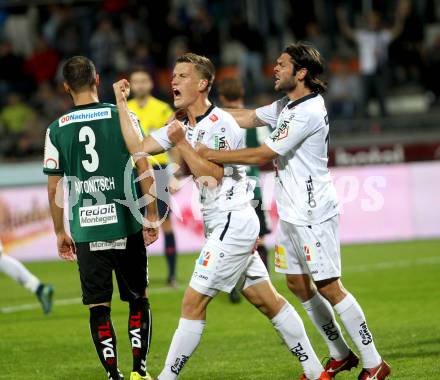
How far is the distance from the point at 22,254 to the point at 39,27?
7.27m

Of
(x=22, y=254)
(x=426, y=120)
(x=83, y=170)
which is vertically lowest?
(x=22, y=254)

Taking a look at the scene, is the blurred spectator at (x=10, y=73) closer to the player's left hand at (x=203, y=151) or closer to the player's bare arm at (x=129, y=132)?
the player's bare arm at (x=129, y=132)

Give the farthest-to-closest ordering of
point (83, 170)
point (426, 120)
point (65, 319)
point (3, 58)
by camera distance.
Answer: point (3, 58), point (426, 120), point (65, 319), point (83, 170)

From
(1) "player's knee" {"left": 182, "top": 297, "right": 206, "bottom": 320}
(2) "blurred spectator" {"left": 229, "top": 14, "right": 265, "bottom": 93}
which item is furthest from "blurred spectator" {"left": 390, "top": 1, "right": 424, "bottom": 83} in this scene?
(1) "player's knee" {"left": 182, "top": 297, "right": 206, "bottom": 320}

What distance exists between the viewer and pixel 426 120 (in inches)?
813

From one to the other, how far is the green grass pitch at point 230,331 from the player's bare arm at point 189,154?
1.90 meters

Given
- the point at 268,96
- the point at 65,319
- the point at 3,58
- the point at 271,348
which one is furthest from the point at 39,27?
Answer: the point at 271,348

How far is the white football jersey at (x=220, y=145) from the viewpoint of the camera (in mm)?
7086

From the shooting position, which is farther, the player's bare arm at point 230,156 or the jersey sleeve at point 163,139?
the jersey sleeve at point 163,139

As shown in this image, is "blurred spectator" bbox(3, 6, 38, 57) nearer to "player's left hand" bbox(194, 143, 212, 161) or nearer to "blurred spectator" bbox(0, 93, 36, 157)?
"blurred spectator" bbox(0, 93, 36, 157)

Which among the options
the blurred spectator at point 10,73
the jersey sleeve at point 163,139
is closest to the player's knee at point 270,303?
the jersey sleeve at point 163,139

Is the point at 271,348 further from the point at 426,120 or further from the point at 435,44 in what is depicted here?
the point at 435,44

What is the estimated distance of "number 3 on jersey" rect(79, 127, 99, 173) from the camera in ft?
24.2

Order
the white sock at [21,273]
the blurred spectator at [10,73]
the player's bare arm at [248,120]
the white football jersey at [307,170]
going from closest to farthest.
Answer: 1. the white football jersey at [307,170]
2. the player's bare arm at [248,120]
3. the white sock at [21,273]
4. the blurred spectator at [10,73]
